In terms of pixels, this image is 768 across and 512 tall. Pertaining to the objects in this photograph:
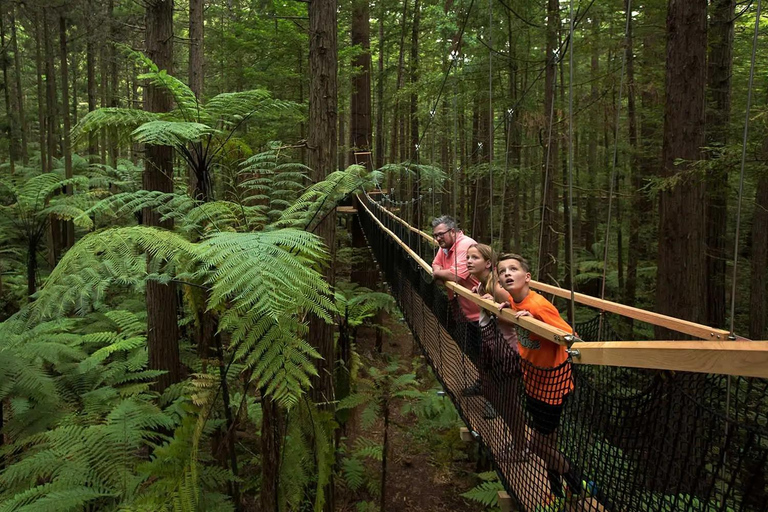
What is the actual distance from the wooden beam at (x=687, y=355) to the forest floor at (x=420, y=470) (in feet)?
10.1

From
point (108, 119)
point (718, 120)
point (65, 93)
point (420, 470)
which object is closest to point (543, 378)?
point (108, 119)

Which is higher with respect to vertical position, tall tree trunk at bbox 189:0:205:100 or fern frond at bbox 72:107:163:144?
tall tree trunk at bbox 189:0:205:100

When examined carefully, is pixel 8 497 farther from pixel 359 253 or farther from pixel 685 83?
pixel 359 253

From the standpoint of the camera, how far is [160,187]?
110 inches

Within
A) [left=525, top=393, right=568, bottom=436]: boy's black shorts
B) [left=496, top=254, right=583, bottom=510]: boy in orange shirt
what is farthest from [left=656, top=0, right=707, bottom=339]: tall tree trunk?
[left=525, top=393, right=568, bottom=436]: boy's black shorts

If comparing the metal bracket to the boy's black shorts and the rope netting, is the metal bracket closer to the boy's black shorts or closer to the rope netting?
the rope netting

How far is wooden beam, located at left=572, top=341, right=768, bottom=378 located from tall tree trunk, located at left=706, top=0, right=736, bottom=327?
13.6 feet

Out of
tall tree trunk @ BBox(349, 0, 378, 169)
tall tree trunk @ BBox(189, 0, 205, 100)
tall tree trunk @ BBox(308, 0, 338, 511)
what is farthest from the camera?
tall tree trunk @ BBox(349, 0, 378, 169)

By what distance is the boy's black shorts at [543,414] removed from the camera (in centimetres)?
165

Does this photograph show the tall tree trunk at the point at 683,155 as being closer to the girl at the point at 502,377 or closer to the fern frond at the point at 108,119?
the girl at the point at 502,377

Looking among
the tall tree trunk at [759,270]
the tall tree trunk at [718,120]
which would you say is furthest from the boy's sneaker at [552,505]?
the tall tree trunk at [759,270]

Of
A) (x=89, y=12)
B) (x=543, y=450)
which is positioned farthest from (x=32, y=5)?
(x=543, y=450)

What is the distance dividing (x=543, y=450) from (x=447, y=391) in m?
0.82

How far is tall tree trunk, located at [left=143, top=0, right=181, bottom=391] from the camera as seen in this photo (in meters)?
2.77
